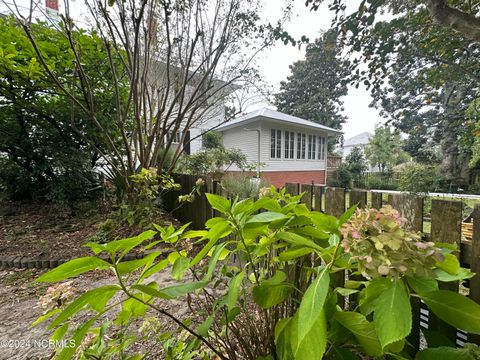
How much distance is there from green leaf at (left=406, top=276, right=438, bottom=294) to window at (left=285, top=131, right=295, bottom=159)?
1408 cm

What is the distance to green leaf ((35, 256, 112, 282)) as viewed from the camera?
0.48 metres

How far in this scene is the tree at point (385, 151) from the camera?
24.3m

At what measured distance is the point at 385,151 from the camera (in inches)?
959

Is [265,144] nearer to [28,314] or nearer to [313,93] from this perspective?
[28,314]

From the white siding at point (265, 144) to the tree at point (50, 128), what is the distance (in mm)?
8461

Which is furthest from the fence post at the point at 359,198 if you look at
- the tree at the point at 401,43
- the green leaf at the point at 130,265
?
the tree at the point at 401,43

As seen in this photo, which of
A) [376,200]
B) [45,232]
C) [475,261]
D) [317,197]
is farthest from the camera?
[45,232]

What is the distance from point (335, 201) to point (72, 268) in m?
1.70

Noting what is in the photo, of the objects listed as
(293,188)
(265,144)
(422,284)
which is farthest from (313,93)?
(422,284)

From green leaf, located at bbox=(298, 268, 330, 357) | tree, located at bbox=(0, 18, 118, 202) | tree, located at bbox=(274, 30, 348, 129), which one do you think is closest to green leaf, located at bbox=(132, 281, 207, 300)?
green leaf, located at bbox=(298, 268, 330, 357)

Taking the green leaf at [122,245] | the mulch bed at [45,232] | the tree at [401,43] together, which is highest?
the tree at [401,43]

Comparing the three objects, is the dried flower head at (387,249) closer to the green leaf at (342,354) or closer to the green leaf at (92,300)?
the green leaf at (342,354)

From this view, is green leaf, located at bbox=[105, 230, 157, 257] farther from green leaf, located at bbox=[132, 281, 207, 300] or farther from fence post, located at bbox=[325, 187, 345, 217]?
fence post, located at bbox=[325, 187, 345, 217]

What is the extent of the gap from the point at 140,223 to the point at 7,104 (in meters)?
3.62
